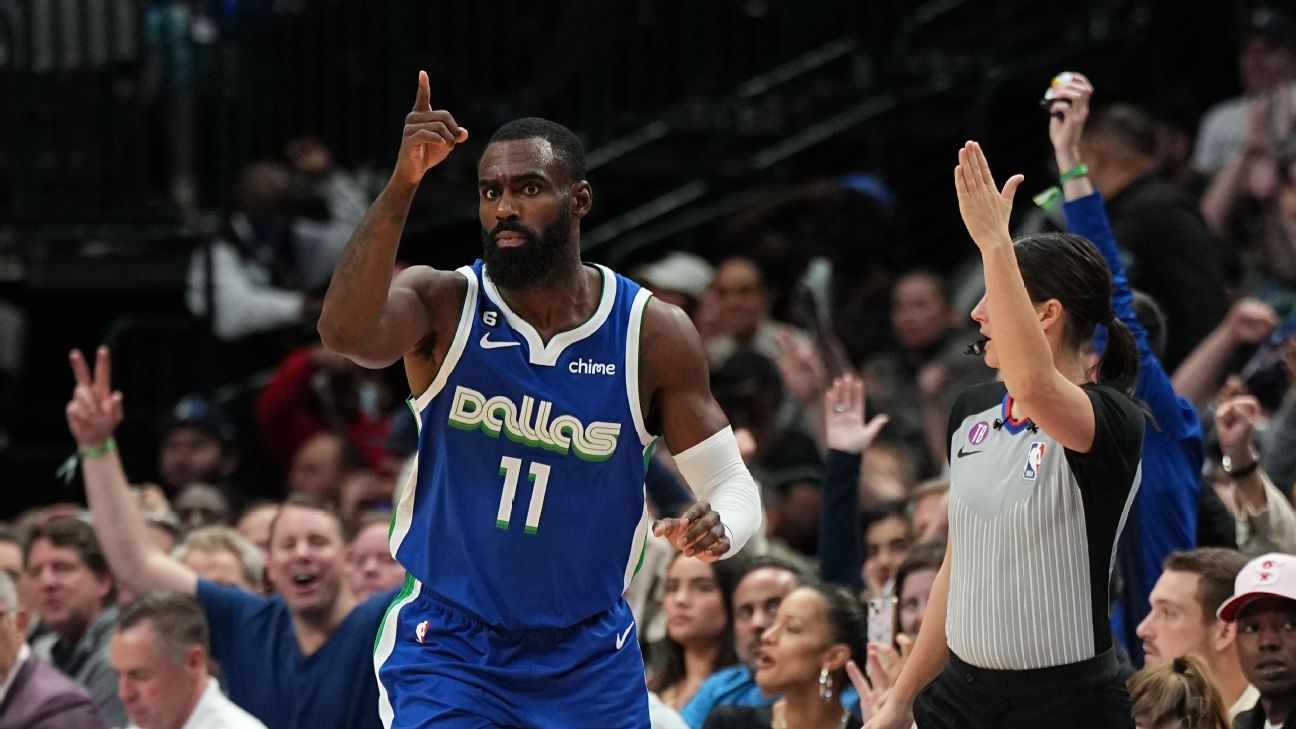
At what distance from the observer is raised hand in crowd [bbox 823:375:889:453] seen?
23.1 feet

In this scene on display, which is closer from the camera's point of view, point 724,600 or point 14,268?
point 724,600

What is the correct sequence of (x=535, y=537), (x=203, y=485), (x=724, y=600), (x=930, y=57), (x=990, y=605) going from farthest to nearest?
(x=930, y=57)
(x=203, y=485)
(x=724, y=600)
(x=535, y=537)
(x=990, y=605)

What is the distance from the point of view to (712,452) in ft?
17.3

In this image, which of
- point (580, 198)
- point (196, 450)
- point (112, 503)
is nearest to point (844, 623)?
point (580, 198)

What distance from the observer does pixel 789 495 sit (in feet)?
29.6

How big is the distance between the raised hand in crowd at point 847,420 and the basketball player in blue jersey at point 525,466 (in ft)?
5.95

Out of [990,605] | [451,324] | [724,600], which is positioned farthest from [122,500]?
[990,605]

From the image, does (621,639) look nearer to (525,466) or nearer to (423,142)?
(525,466)

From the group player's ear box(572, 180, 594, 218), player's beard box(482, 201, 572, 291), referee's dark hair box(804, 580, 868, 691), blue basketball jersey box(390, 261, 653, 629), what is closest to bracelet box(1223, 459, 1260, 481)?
referee's dark hair box(804, 580, 868, 691)

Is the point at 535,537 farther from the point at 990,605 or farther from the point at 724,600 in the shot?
the point at 724,600

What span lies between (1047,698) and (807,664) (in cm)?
219

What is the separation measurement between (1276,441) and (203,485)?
5147 mm

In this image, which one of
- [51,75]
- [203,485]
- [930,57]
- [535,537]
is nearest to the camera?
[535,537]

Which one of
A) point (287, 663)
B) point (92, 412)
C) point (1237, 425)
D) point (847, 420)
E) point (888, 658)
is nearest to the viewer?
point (888, 658)
